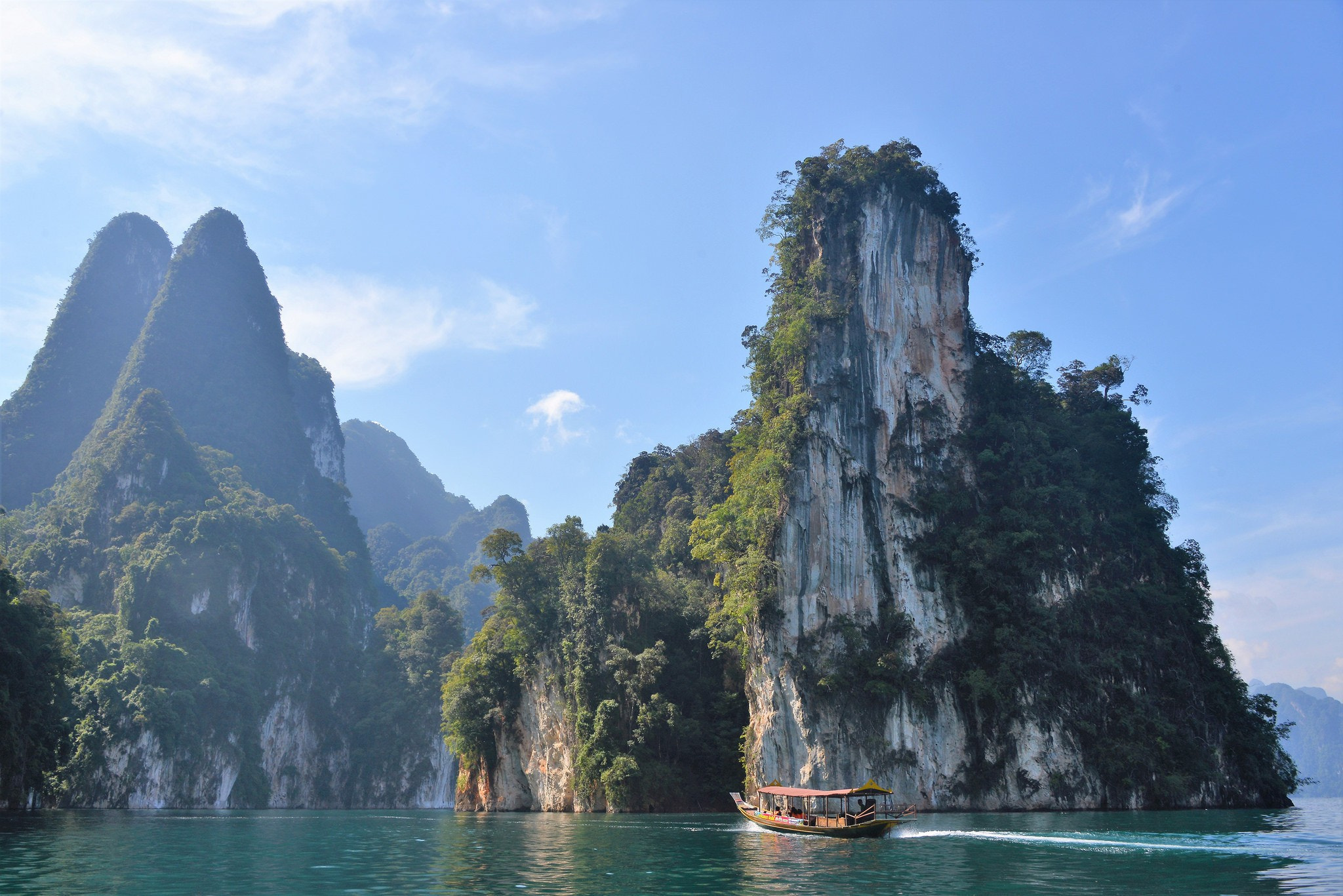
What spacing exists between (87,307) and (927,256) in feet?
347

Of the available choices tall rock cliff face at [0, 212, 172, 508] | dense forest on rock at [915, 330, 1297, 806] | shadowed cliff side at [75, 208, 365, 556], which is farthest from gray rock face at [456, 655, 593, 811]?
tall rock cliff face at [0, 212, 172, 508]

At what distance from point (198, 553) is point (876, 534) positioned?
62.5 meters

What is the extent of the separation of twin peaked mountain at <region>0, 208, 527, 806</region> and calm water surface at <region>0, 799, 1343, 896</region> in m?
39.5

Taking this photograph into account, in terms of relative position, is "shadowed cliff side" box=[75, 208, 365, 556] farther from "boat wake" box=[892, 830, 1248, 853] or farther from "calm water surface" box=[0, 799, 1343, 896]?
"boat wake" box=[892, 830, 1248, 853]

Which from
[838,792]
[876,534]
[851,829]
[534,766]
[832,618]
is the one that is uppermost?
[876,534]

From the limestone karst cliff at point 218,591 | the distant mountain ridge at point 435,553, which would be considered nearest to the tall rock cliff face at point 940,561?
the limestone karst cliff at point 218,591

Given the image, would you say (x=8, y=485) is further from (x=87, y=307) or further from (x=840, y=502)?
(x=840, y=502)

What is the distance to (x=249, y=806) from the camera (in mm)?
78500

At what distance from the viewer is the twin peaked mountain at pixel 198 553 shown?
7138cm

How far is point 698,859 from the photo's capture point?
21859mm

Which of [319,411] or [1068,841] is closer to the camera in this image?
[1068,841]

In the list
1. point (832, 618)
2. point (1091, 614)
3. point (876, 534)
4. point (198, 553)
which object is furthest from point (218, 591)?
point (1091, 614)

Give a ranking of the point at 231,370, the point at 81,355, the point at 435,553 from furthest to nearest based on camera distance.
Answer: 1. the point at 435,553
2. the point at 231,370
3. the point at 81,355

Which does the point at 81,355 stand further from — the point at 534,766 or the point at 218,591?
the point at 534,766
